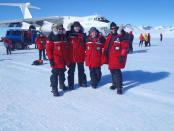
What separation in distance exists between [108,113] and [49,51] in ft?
6.19

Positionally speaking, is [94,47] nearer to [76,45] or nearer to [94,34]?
[94,34]

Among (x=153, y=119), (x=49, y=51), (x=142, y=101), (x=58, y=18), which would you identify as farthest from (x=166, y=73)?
(x=58, y=18)

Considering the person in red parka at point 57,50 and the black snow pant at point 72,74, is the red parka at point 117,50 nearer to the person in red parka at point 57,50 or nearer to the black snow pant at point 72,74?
the black snow pant at point 72,74

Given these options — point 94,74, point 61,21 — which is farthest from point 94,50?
point 61,21

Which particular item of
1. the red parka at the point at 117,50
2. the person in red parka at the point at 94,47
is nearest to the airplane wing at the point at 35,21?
the person in red parka at the point at 94,47

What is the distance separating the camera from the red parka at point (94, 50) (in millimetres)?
4173

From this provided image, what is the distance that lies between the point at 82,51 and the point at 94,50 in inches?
14.0

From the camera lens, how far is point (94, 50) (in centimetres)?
419

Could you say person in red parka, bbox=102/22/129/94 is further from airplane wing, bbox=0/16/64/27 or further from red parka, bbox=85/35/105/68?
airplane wing, bbox=0/16/64/27

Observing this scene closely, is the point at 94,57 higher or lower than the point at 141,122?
higher

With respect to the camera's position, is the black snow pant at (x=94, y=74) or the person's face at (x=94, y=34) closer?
Result: the person's face at (x=94, y=34)

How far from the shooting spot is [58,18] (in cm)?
2702

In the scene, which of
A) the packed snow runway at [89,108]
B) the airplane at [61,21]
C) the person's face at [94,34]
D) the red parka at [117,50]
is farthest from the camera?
the airplane at [61,21]

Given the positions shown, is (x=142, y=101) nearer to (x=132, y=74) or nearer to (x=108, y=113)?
(x=108, y=113)
